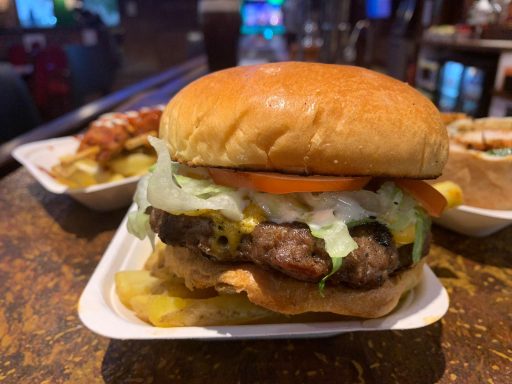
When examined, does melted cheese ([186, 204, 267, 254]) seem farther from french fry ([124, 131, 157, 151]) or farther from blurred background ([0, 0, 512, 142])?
blurred background ([0, 0, 512, 142])

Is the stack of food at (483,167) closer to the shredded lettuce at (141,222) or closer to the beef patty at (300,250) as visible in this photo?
the beef patty at (300,250)

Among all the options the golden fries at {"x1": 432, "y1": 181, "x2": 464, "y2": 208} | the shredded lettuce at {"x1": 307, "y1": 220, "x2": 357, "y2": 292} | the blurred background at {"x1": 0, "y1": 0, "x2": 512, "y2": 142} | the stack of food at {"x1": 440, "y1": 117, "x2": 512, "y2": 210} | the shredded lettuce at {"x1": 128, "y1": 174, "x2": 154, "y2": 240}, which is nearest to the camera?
the shredded lettuce at {"x1": 307, "y1": 220, "x2": 357, "y2": 292}

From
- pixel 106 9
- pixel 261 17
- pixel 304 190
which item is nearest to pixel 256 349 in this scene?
pixel 304 190

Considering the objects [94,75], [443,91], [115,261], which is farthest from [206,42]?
[94,75]

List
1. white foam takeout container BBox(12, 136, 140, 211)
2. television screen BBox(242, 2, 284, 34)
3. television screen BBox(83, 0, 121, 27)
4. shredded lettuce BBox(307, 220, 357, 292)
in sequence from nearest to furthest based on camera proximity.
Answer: shredded lettuce BBox(307, 220, 357, 292), white foam takeout container BBox(12, 136, 140, 211), television screen BBox(83, 0, 121, 27), television screen BBox(242, 2, 284, 34)

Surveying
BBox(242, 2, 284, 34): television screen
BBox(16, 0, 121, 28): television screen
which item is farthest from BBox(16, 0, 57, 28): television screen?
BBox(242, 2, 284, 34): television screen

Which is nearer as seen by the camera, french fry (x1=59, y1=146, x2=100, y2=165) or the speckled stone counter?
the speckled stone counter

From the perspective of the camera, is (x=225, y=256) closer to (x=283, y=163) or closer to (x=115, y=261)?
(x=283, y=163)

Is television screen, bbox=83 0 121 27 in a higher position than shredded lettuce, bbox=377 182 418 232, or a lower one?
higher
